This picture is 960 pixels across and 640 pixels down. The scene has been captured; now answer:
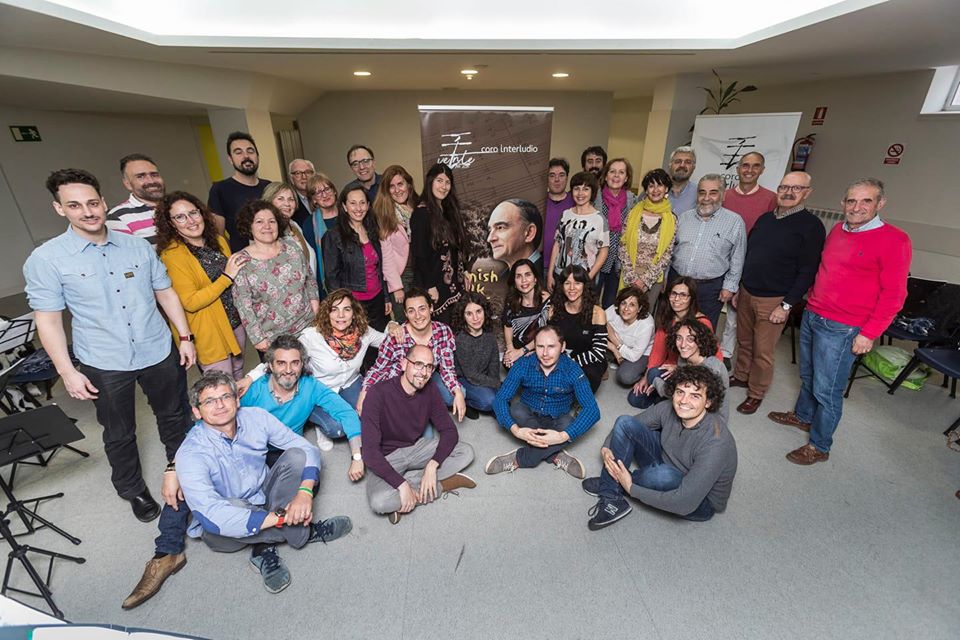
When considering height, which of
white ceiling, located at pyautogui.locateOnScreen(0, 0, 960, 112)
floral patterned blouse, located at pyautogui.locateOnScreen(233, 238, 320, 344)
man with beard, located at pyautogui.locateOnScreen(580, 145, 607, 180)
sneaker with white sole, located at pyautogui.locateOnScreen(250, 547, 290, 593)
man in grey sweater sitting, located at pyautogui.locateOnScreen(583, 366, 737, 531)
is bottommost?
sneaker with white sole, located at pyautogui.locateOnScreen(250, 547, 290, 593)

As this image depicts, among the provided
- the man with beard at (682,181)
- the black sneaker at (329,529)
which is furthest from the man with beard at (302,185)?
the man with beard at (682,181)

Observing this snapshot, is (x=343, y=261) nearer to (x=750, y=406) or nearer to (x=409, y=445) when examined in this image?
(x=409, y=445)

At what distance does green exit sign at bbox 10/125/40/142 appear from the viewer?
530 cm

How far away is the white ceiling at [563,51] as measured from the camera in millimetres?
2912

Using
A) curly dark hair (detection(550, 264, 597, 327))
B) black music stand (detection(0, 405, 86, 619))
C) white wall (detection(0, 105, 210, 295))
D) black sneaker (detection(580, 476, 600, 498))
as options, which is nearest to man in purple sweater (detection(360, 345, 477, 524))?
black sneaker (detection(580, 476, 600, 498))

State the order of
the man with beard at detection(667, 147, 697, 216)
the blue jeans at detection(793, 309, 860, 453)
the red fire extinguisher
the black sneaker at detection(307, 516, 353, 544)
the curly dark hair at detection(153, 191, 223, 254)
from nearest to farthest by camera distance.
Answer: the black sneaker at detection(307, 516, 353, 544)
the curly dark hair at detection(153, 191, 223, 254)
the blue jeans at detection(793, 309, 860, 453)
the man with beard at detection(667, 147, 697, 216)
the red fire extinguisher

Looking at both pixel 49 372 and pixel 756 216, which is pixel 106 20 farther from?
pixel 756 216

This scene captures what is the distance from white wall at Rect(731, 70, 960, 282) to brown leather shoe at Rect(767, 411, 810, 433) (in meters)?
3.42

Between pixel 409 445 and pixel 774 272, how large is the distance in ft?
9.13

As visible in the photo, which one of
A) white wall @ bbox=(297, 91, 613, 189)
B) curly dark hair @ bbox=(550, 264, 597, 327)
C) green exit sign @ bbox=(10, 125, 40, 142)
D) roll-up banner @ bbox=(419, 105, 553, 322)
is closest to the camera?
curly dark hair @ bbox=(550, 264, 597, 327)

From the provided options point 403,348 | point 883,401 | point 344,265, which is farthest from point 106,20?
point 883,401

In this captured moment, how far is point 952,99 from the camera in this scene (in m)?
4.89

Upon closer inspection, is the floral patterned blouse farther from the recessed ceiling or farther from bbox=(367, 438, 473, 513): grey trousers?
the recessed ceiling

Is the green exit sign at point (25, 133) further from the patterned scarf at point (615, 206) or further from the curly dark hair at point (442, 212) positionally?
the patterned scarf at point (615, 206)
